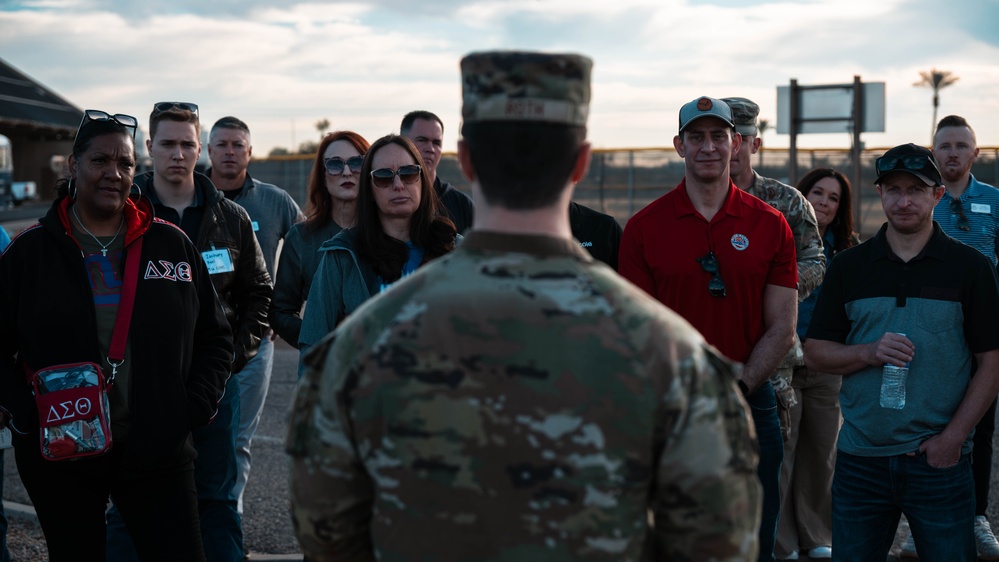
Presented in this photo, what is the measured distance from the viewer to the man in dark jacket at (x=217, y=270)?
16.1 feet

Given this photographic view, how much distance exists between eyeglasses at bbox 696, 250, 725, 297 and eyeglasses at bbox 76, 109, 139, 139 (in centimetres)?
257

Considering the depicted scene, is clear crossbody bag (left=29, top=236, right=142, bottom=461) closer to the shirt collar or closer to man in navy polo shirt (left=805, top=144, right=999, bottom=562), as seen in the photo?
the shirt collar

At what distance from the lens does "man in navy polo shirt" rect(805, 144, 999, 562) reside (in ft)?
12.4

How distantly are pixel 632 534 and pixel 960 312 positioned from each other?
263 centimetres

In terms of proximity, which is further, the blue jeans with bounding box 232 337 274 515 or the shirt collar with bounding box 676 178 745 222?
the blue jeans with bounding box 232 337 274 515

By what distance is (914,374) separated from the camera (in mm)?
3850

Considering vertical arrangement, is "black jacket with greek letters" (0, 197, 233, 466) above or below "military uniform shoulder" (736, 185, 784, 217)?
below

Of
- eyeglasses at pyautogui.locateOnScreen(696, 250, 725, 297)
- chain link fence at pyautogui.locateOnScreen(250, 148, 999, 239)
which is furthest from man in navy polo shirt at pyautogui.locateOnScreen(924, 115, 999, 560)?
chain link fence at pyautogui.locateOnScreen(250, 148, 999, 239)

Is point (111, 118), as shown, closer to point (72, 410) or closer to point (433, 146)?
point (72, 410)

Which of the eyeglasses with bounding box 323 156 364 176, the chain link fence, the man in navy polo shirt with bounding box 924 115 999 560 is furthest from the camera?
the chain link fence

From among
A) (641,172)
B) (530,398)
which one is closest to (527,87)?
(530,398)

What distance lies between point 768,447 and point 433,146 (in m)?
2.87

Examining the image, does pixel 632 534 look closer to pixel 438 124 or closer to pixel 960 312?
pixel 960 312

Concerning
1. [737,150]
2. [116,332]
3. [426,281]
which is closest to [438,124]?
[737,150]
